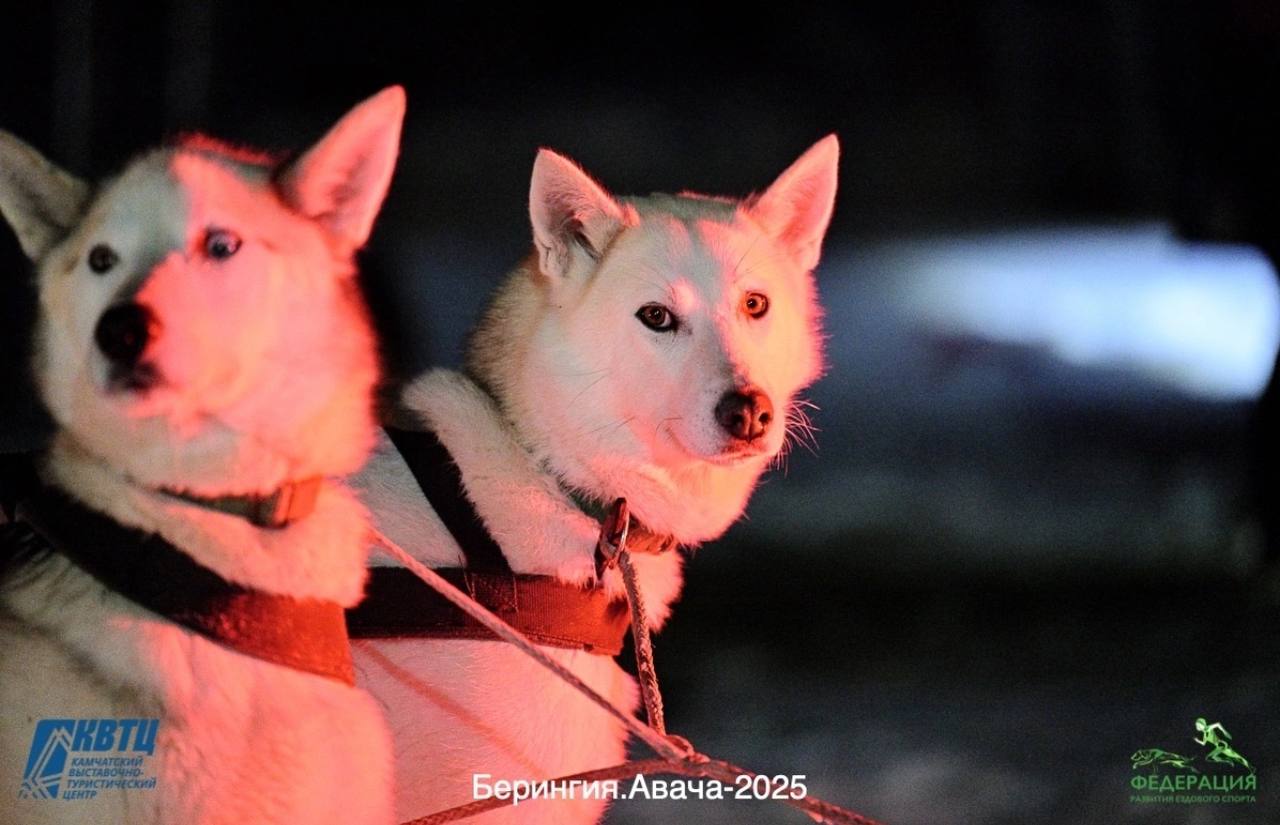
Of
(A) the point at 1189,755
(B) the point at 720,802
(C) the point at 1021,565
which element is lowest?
(B) the point at 720,802

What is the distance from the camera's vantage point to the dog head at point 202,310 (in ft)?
4.72

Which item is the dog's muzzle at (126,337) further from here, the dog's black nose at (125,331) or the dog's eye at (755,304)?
the dog's eye at (755,304)

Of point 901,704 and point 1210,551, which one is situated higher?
point 1210,551

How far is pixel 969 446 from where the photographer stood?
7.13ft

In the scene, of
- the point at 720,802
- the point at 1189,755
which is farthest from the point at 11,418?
the point at 1189,755

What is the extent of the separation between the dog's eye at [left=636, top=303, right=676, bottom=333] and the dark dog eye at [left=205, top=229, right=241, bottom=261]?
0.62 meters

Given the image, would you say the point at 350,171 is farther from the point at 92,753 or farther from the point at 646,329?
the point at 92,753

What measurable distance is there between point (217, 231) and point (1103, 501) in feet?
5.42

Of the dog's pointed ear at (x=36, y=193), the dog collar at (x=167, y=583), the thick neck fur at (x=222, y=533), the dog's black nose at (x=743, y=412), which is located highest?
the dog's pointed ear at (x=36, y=193)

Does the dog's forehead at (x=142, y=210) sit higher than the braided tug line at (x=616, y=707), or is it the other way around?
the dog's forehead at (x=142, y=210)

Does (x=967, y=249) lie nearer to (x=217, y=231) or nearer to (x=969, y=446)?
(x=969, y=446)

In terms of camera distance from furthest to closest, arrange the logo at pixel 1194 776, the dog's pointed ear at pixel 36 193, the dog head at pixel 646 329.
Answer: the logo at pixel 1194 776
the dog head at pixel 646 329
the dog's pointed ear at pixel 36 193

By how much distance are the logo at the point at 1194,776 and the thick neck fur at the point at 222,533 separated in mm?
1478

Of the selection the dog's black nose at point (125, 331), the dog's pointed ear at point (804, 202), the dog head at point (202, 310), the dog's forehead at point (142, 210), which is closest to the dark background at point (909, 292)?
the dog's pointed ear at point (804, 202)
